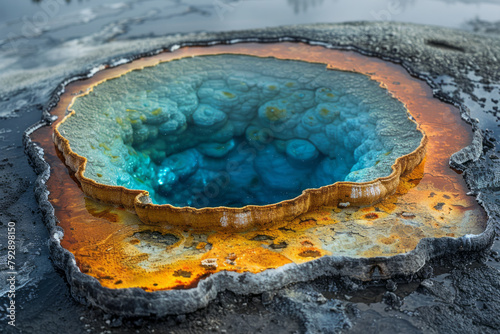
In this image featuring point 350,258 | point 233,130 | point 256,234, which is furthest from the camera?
point 233,130

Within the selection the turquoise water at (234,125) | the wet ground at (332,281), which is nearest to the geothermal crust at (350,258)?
the wet ground at (332,281)

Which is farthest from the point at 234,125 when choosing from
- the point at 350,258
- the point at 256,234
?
the point at 350,258

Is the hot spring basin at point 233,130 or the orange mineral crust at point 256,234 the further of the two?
the hot spring basin at point 233,130

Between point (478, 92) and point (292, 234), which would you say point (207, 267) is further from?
point (478, 92)

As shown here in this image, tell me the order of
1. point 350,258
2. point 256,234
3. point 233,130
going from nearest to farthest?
point 350,258 → point 256,234 → point 233,130

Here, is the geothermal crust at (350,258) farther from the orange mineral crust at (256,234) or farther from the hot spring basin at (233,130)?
the hot spring basin at (233,130)

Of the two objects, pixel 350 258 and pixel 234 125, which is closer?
pixel 350 258

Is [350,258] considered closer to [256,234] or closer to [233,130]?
[256,234]
